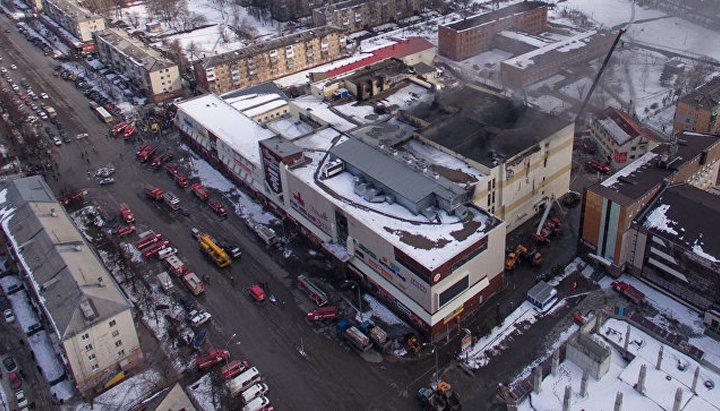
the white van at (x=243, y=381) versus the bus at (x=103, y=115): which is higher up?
the bus at (x=103, y=115)

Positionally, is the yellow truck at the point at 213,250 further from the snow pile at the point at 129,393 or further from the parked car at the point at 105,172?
the parked car at the point at 105,172

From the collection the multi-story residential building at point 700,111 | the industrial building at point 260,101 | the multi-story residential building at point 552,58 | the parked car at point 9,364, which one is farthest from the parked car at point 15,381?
the multi-story residential building at point 700,111

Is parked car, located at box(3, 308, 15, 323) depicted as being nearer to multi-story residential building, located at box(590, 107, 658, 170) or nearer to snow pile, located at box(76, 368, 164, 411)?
snow pile, located at box(76, 368, 164, 411)

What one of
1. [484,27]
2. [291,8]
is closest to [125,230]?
[484,27]

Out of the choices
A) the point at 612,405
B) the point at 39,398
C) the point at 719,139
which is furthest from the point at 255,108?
the point at 612,405

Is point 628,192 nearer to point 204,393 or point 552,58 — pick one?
point 204,393

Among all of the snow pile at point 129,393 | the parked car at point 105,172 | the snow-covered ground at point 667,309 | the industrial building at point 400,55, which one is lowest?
the snow pile at point 129,393
